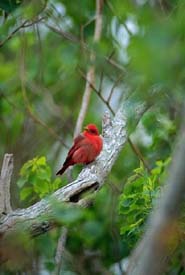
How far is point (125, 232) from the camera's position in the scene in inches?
142

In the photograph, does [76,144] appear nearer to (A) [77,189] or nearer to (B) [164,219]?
(A) [77,189]

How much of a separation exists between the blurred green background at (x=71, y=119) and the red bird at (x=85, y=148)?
13cm

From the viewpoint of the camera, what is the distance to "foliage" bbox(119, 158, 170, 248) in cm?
340

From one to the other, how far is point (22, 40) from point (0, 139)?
0.70 metres

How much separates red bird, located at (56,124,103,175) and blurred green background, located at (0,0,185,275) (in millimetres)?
134

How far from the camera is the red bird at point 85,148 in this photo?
374cm

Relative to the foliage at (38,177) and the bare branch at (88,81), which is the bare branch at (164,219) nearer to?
the foliage at (38,177)

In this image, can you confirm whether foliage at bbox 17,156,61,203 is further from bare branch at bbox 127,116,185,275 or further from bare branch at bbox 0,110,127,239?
bare branch at bbox 127,116,185,275

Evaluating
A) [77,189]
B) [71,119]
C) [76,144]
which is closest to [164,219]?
[77,189]

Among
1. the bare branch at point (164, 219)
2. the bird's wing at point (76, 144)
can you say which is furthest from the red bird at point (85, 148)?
the bare branch at point (164, 219)

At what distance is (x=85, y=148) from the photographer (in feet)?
12.6

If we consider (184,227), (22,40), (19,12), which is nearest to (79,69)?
(22,40)

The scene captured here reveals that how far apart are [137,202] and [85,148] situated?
439 millimetres

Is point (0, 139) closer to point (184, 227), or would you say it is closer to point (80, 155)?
point (80, 155)
